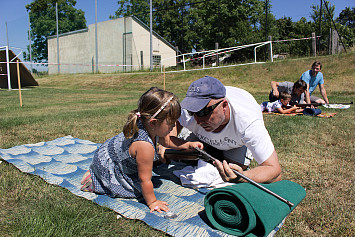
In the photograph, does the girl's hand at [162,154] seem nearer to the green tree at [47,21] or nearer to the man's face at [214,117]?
the man's face at [214,117]

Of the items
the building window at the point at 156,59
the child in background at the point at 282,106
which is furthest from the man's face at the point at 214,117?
the building window at the point at 156,59

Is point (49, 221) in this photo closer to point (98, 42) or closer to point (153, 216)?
point (153, 216)

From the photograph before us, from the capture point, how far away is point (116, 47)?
2741cm

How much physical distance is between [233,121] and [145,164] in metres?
0.81

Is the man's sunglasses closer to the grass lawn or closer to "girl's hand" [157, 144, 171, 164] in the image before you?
the grass lawn

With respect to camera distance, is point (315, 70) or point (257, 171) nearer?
point (257, 171)

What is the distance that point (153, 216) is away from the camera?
2.03 m

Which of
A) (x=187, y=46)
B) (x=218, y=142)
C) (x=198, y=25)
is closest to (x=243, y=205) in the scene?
(x=218, y=142)

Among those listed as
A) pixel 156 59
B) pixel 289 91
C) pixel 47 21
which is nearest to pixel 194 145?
pixel 289 91

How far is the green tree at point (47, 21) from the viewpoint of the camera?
4519 centimetres

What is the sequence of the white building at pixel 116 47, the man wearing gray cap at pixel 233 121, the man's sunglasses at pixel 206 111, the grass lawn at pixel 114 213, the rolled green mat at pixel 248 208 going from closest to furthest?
the rolled green mat at pixel 248 208 < the grass lawn at pixel 114 213 < the man wearing gray cap at pixel 233 121 < the man's sunglasses at pixel 206 111 < the white building at pixel 116 47

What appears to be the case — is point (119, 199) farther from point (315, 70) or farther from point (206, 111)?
point (315, 70)

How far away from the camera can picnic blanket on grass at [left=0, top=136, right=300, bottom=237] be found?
193 cm

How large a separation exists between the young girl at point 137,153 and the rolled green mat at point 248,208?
1.50 feet
